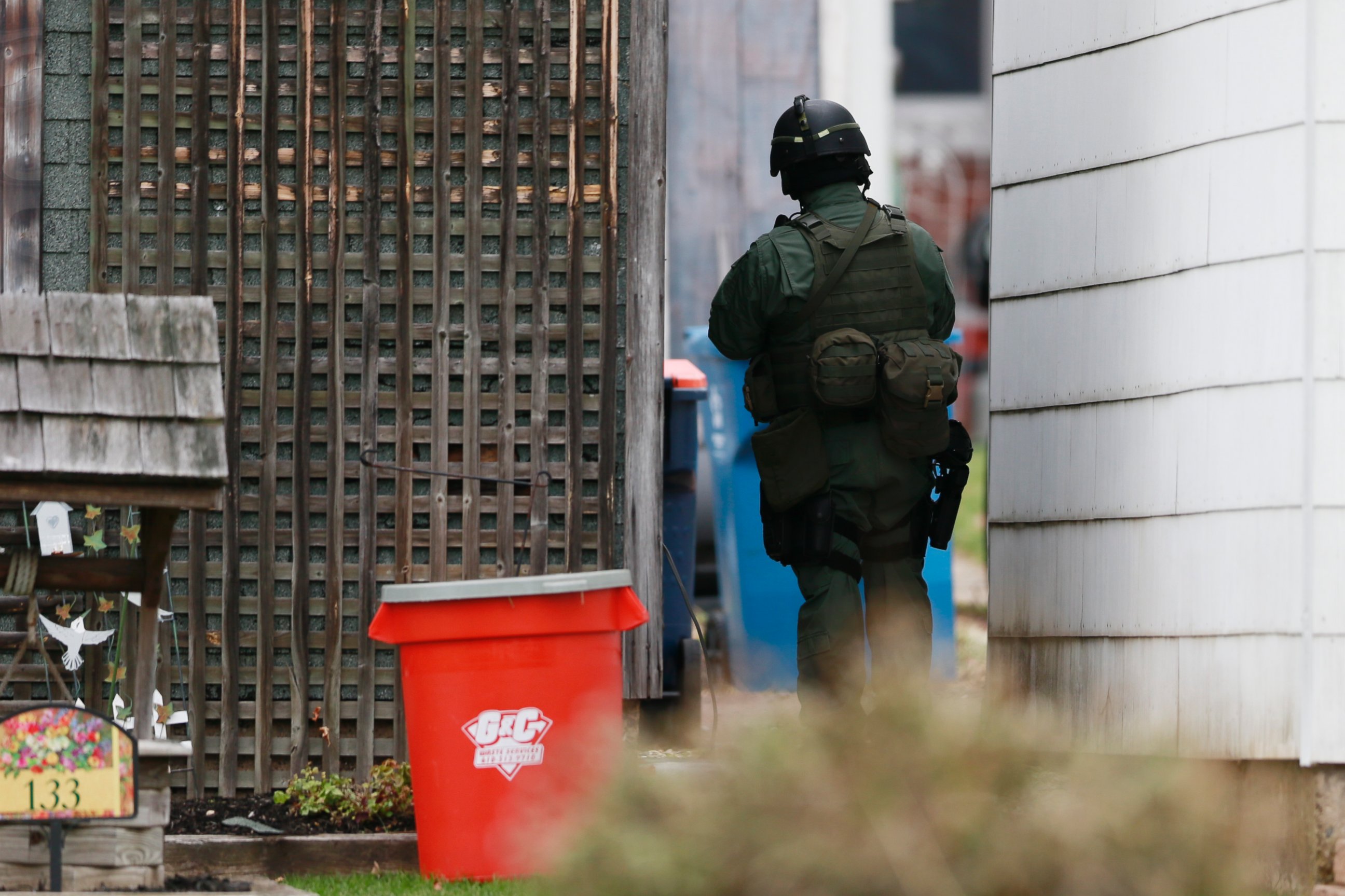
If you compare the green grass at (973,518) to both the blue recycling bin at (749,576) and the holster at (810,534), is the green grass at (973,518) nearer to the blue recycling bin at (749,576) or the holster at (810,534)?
the blue recycling bin at (749,576)

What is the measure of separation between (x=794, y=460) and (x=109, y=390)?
2183 millimetres

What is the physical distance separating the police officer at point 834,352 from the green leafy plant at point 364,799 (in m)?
1.23

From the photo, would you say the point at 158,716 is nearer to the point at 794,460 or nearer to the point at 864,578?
the point at 794,460

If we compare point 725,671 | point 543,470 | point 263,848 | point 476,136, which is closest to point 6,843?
point 263,848

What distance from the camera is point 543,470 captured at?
221 inches

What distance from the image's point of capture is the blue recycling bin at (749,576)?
8281mm

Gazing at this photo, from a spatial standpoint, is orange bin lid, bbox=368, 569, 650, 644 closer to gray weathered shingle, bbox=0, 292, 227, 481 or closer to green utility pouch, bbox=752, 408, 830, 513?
green utility pouch, bbox=752, 408, 830, 513

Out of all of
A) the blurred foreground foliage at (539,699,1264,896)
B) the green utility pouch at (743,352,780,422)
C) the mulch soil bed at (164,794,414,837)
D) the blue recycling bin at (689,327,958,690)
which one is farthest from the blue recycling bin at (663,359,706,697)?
the blurred foreground foliage at (539,699,1264,896)

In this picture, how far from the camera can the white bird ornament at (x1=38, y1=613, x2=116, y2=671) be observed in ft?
18.0

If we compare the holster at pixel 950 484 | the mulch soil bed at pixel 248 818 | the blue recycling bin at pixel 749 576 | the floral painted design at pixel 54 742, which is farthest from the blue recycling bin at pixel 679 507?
the floral painted design at pixel 54 742

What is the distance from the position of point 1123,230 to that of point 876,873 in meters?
3.13

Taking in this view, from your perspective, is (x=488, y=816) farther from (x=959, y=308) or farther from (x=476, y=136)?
(x=959, y=308)

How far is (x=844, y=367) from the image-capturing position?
16.7 feet

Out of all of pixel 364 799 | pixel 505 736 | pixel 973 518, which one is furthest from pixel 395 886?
pixel 973 518
